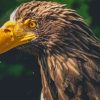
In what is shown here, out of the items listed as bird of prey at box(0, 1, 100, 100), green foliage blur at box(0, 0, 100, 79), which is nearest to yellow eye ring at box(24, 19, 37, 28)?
bird of prey at box(0, 1, 100, 100)

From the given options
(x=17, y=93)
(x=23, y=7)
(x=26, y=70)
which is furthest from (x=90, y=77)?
(x=17, y=93)

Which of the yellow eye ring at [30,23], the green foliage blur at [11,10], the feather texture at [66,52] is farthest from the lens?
the green foliage blur at [11,10]

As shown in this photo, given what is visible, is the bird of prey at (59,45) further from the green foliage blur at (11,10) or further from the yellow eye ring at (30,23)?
the green foliage blur at (11,10)

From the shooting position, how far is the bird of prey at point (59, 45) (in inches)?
247

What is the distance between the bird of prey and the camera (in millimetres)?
6262

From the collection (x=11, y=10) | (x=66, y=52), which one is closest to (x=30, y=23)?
(x=66, y=52)

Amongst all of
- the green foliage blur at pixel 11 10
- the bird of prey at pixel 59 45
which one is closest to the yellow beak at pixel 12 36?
the bird of prey at pixel 59 45

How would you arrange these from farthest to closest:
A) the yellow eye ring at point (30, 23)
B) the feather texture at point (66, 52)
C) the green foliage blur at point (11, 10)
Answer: the green foliage blur at point (11, 10)
the yellow eye ring at point (30, 23)
the feather texture at point (66, 52)

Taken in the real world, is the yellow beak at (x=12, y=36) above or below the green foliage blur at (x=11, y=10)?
above

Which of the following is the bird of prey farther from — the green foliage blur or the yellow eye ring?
the green foliage blur

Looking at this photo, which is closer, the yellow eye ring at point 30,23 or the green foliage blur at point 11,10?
the yellow eye ring at point 30,23

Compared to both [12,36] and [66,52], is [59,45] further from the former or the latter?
[12,36]

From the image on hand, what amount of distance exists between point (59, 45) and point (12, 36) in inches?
12.6

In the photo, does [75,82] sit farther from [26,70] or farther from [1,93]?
[1,93]
